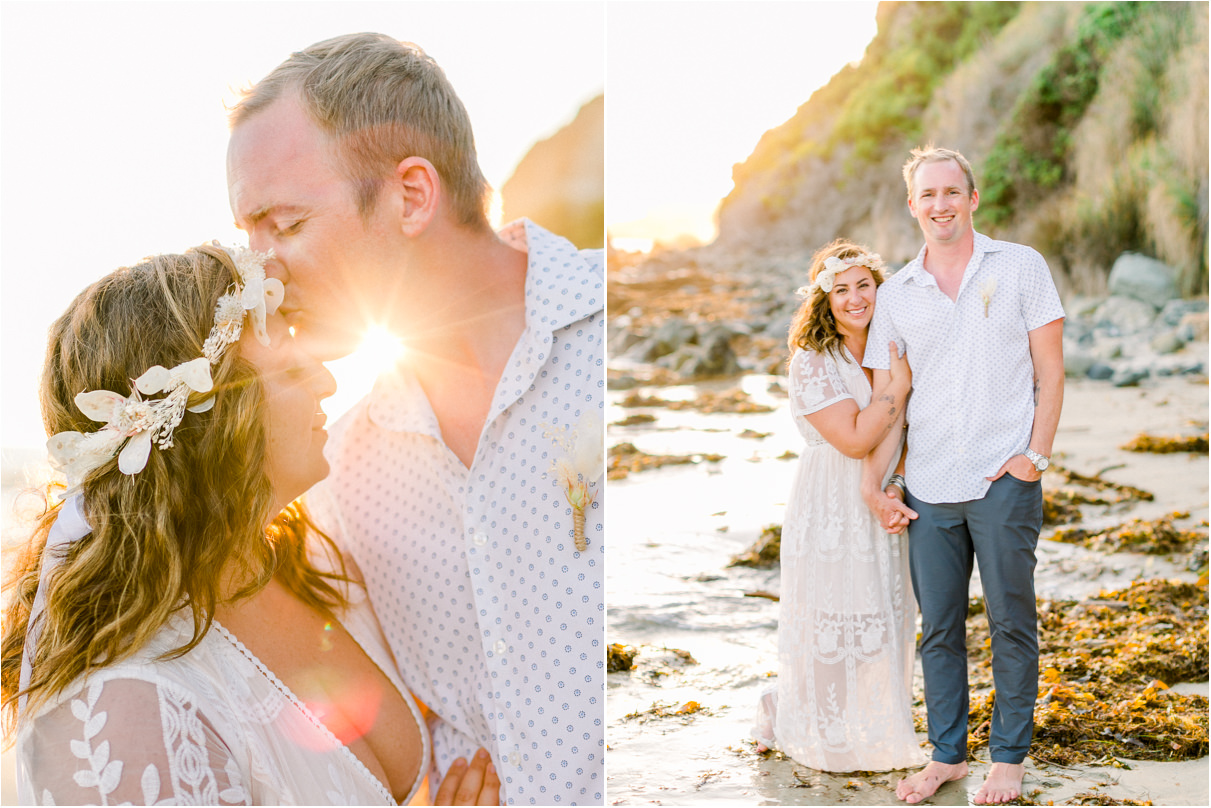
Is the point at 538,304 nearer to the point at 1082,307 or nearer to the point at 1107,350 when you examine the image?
the point at 1107,350

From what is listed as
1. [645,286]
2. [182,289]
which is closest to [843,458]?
[182,289]

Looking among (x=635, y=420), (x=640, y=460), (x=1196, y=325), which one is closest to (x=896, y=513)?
(x=640, y=460)

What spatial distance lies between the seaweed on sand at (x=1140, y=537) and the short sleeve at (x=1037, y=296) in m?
2.91

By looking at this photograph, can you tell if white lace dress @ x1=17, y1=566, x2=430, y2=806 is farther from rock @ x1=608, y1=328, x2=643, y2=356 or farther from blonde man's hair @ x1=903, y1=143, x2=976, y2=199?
rock @ x1=608, y1=328, x2=643, y2=356

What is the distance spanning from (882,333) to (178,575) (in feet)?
8.38

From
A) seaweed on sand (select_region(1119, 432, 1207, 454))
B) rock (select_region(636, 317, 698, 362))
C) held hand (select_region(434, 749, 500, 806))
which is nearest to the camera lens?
held hand (select_region(434, 749, 500, 806))

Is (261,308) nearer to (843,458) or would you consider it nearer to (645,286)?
(843,458)

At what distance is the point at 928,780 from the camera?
3.29 metres

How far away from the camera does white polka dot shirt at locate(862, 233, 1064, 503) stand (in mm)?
3236

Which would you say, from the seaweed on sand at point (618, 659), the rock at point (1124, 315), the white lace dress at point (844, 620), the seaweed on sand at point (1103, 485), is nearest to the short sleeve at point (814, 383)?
the white lace dress at point (844, 620)

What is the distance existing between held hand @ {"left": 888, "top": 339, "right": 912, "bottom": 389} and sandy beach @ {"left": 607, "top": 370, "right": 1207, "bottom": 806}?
1.53m

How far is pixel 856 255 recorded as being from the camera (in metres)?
3.61

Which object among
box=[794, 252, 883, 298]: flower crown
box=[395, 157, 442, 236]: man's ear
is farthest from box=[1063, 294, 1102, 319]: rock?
box=[395, 157, 442, 236]: man's ear

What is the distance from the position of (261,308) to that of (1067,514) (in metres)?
5.51
